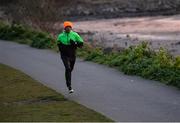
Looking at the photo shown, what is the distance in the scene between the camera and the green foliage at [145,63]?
54.6 feet

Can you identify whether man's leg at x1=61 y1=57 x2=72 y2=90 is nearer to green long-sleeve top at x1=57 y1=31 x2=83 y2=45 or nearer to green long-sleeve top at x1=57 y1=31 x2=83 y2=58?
green long-sleeve top at x1=57 y1=31 x2=83 y2=58

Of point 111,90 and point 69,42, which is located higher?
point 69,42

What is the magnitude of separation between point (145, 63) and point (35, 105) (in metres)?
5.99

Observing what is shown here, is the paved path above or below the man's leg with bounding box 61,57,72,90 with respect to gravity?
below

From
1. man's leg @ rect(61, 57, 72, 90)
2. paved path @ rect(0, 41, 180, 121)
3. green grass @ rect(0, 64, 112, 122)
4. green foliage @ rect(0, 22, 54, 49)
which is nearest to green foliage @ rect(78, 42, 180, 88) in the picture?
paved path @ rect(0, 41, 180, 121)

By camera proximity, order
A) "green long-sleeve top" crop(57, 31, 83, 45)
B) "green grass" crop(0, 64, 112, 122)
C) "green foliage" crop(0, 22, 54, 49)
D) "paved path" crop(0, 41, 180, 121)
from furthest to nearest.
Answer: "green foliage" crop(0, 22, 54, 49) < "green long-sleeve top" crop(57, 31, 83, 45) < "paved path" crop(0, 41, 180, 121) < "green grass" crop(0, 64, 112, 122)

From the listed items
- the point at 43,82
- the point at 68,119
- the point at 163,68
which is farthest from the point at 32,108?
the point at 163,68

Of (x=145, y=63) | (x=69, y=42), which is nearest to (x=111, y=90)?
(x=69, y=42)

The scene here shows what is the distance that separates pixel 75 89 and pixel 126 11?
67.3 meters

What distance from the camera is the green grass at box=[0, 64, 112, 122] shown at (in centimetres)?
1190

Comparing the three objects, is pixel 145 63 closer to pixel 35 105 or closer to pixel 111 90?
pixel 111 90

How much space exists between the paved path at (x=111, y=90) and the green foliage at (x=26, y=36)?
4437mm

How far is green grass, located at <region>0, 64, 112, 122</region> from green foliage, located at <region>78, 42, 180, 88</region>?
316 cm

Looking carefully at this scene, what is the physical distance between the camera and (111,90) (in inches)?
603
